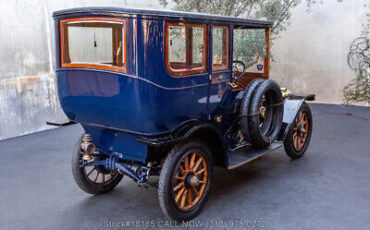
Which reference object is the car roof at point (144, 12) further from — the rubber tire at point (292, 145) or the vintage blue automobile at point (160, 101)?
the rubber tire at point (292, 145)

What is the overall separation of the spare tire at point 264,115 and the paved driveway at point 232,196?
0.53m

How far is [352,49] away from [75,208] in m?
7.76

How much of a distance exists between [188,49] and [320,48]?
6296 mm

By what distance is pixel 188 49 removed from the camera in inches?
165

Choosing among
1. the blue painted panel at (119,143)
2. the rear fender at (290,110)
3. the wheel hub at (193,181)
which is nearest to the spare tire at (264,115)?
the rear fender at (290,110)

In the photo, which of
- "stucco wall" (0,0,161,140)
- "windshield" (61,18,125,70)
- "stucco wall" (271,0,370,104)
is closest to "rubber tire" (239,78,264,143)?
"windshield" (61,18,125,70)

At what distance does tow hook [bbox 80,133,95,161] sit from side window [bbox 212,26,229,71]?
4.89 ft

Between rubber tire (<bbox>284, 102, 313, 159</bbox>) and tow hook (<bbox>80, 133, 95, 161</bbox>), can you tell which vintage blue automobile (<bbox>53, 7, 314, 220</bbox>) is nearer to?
tow hook (<bbox>80, 133, 95, 161</bbox>)

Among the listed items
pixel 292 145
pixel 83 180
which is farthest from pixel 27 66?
pixel 292 145

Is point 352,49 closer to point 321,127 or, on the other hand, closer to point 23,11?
point 321,127

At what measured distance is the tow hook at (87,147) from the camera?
3602mm

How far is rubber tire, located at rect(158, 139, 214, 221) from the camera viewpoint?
3303 millimetres

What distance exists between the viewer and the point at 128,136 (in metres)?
3.53

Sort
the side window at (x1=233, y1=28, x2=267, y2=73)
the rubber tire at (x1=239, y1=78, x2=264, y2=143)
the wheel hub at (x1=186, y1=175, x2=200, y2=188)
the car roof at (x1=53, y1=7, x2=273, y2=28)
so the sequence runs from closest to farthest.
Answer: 1. the car roof at (x1=53, y1=7, x2=273, y2=28)
2. the wheel hub at (x1=186, y1=175, x2=200, y2=188)
3. the rubber tire at (x1=239, y1=78, x2=264, y2=143)
4. the side window at (x1=233, y1=28, x2=267, y2=73)
